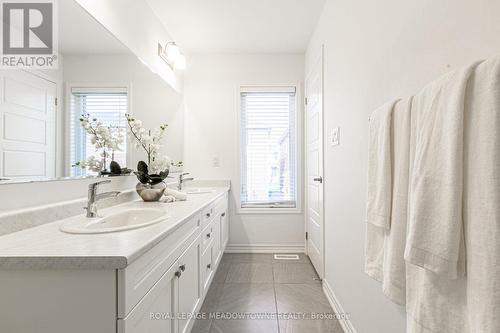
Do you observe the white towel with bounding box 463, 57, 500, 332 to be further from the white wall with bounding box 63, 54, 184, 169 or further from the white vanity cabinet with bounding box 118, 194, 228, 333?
the white wall with bounding box 63, 54, 184, 169

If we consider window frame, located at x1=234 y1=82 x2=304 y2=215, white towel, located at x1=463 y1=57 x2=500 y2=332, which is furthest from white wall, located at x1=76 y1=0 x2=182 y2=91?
white towel, located at x1=463 y1=57 x2=500 y2=332

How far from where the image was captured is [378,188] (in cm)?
93

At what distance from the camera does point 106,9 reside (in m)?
1.55

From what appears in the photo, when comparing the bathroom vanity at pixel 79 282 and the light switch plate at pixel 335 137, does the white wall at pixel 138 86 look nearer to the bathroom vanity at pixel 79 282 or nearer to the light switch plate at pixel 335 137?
Answer: the bathroom vanity at pixel 79 282

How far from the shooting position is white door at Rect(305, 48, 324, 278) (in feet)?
7.38

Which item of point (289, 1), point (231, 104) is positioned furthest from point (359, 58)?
point (231, 104)

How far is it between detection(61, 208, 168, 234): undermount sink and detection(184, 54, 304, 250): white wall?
1609mm

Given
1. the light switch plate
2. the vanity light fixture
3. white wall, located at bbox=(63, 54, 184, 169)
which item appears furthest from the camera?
the vanity light fixture

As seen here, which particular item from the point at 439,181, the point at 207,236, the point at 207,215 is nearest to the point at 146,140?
the point at 207,215

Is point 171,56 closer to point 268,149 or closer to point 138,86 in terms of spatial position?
point 138,86

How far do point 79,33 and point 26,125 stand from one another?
2.13 ft

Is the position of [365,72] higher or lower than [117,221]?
higher

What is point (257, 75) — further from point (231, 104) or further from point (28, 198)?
point (28, 198)

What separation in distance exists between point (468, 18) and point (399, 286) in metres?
0.80
